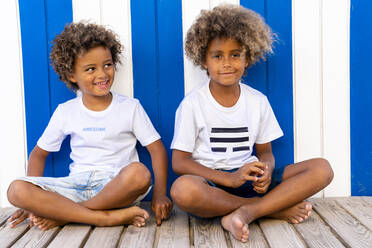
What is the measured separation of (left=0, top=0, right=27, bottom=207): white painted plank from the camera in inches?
97.0

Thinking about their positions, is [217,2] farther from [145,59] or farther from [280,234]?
[280,234]

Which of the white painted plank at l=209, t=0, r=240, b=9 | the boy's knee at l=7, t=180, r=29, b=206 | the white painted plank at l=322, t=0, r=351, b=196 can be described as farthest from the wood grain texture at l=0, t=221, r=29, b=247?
the white painted plank at l=322, t=0, r=351, b=196

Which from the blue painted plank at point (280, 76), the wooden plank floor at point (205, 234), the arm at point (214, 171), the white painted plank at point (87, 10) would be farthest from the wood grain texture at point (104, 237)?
the white painted plank at point (87, 10)

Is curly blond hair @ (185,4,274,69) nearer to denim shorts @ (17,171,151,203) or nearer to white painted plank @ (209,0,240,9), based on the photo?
white painted plank @ (209,0,240,9)

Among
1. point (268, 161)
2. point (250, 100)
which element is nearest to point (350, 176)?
point (268, 161)

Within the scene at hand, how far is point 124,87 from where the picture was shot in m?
2.51

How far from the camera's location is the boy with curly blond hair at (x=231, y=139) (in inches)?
80.0

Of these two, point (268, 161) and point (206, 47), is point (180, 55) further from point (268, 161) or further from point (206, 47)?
point (268, 161)

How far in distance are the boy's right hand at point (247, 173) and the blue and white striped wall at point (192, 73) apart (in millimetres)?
546

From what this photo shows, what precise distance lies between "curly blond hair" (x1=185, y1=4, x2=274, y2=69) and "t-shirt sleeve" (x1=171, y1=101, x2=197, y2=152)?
261 mm

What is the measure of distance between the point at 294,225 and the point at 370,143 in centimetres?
79

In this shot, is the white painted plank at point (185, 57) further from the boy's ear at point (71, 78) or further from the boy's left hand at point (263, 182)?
the boy's left hand at point (263, 182)

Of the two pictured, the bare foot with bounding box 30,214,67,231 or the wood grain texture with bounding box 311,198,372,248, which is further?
the bare foot with bounding box 30,214,67,231

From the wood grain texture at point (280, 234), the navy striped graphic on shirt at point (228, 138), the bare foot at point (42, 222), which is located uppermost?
the navy striped graphic on shirt at point (228, 138)
